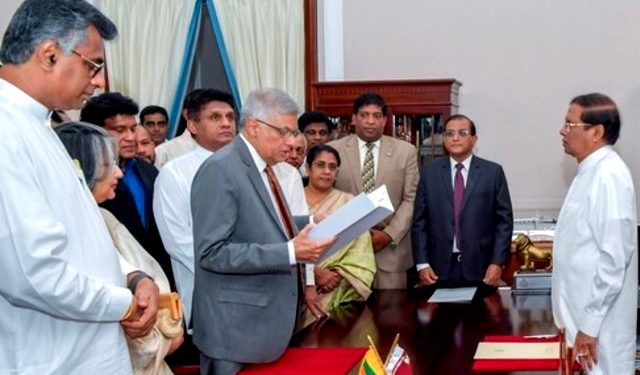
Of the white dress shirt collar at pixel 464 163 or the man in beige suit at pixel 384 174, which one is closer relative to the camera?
the white dress shirt collar at pixel 464 163

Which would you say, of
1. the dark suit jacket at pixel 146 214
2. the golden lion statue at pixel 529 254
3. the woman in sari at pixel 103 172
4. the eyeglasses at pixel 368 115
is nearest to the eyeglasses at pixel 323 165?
the eyeglasses at pixel 368 115

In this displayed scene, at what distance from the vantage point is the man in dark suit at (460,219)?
498 cm

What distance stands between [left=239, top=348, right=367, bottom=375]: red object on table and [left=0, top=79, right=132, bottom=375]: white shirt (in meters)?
1.00

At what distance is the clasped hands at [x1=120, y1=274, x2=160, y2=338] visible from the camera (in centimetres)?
188

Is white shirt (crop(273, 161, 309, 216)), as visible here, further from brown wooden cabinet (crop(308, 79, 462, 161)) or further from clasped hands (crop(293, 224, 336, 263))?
brown wooden cabinet (crop(308, 79, 462, 161))

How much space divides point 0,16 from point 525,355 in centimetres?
621

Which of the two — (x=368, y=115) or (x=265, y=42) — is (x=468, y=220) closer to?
(x=368, y=115)

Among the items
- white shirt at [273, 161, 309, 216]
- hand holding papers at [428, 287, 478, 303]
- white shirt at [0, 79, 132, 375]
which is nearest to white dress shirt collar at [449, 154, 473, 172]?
hand holding papers at [428, 287, 478, 303]

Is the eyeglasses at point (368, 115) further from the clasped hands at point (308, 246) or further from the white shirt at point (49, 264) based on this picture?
the white shirt at point (49, 264)

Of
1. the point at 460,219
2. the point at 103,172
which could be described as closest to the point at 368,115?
the point at 460,219

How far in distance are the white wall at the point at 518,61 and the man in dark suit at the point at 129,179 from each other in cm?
387

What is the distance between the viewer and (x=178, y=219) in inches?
148

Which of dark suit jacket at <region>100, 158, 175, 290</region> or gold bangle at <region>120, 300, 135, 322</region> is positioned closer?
gold bangle at <region>120, 300, 135, 322</region>

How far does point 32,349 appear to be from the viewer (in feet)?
5.71
